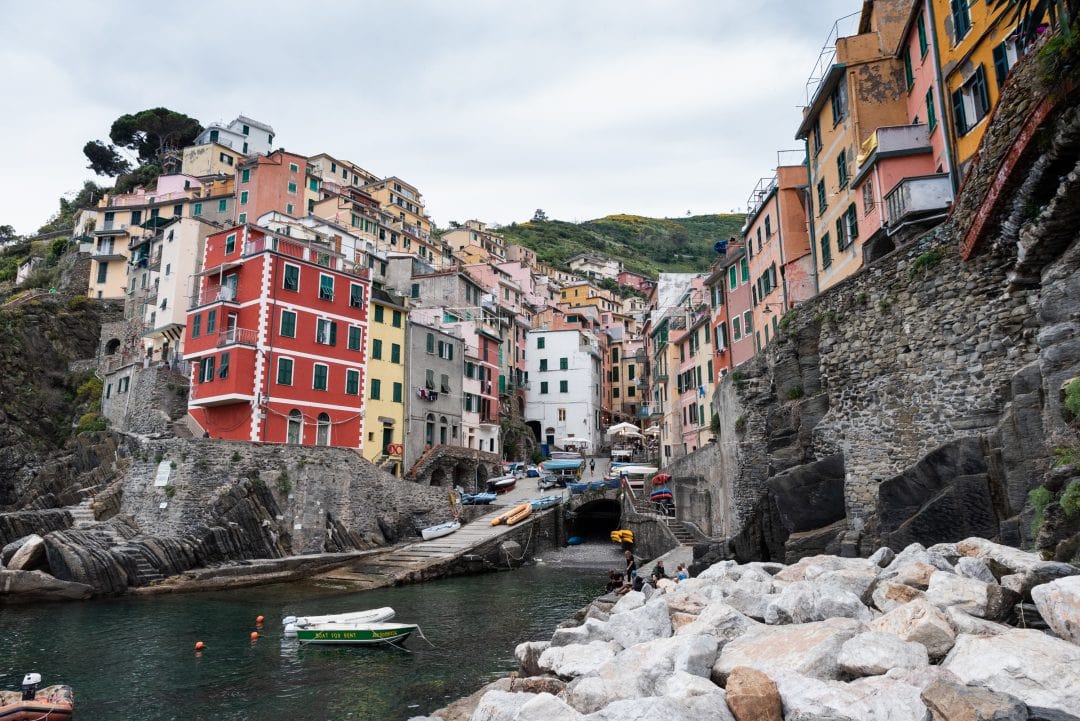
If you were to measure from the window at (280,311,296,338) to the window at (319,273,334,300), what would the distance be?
2.77 meters

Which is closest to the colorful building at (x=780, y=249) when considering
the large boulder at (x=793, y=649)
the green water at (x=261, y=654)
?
the green water at (x=261, y=654)

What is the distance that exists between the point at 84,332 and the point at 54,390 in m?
8.21

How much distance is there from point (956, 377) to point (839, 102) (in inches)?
692

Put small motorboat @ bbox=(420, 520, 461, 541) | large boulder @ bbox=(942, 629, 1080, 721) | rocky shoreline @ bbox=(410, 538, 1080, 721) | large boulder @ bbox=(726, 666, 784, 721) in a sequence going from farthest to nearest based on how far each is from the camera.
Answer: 1. small motorboat @ bbox=(420, 520, 461, 541)
2. large boulder @ bbox=(726, 666, 784, 721)
3. rocky shoreline @ bbox=(410, 538, 1080, 721)
4. large boulder @ bbox=(942, 629, 1080, 721)

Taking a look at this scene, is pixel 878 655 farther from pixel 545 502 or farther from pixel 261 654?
pixel 545 502

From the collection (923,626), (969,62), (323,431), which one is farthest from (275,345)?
(923,626)

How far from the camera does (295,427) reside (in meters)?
43.4

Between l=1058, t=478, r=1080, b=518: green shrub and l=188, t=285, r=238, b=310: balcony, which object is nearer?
l=1058, t=478, r=1080, b=518: green shrub

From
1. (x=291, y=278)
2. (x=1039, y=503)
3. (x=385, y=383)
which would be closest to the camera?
(x=1039, y=503)

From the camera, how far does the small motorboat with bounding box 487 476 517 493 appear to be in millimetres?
55344

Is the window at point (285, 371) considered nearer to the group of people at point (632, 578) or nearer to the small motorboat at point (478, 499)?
the small motorboat at point (478, 499)

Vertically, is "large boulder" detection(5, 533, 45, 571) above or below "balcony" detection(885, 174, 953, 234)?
below

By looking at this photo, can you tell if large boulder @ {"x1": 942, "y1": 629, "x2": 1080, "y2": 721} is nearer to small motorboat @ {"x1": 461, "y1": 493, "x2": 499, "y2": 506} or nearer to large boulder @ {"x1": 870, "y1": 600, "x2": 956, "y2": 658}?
large boulder @ {"x1": 870, "y1": 600, "x2": 956, "y2": 658}

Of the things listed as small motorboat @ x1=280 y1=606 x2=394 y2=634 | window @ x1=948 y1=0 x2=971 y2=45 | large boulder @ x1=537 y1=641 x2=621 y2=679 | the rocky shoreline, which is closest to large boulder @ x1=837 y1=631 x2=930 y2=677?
the rocky shoreline
